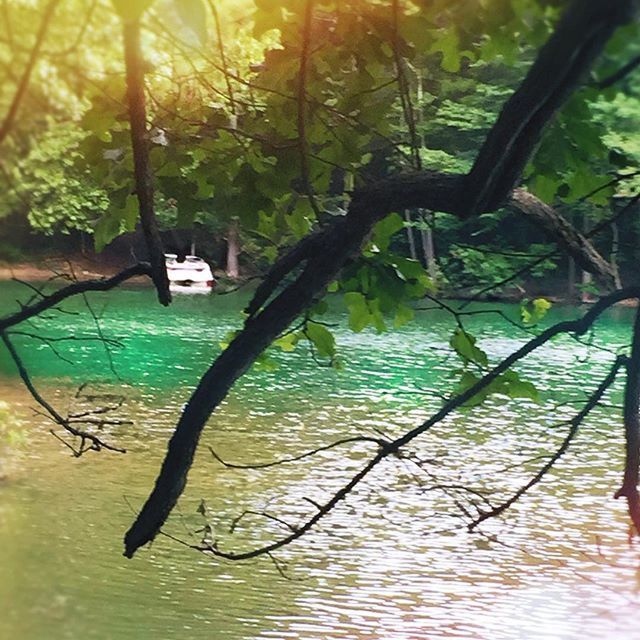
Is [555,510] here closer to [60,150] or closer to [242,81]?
[242,81]

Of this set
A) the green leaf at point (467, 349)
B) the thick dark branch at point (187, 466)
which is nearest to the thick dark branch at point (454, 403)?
the thick dark branch at point (187, 466)

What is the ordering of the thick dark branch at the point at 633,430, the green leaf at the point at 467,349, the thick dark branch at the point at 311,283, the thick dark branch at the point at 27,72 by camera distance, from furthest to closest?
the green leaf at the point at 467,349 → the thick dark branch at the point at 633,430 → the thick dark branch at the point at 311,283 → the thick dark branch at the point at 27,72

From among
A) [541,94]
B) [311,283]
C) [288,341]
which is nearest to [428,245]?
[288,341]

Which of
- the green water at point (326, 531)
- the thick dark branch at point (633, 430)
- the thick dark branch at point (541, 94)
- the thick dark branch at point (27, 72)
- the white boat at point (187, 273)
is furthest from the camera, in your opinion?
the green water at point (326, 531)

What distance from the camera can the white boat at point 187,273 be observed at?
3.98 feet

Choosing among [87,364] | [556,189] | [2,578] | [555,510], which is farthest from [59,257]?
[87,364]

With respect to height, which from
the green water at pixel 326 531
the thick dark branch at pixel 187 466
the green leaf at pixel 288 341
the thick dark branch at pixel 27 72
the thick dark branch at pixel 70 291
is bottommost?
the green water at pixel 326 531

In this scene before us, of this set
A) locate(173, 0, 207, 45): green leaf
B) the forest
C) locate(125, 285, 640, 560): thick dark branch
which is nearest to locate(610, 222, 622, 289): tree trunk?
the forest

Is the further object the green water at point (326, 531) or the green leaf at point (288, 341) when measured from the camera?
the green water at point (326, 531)

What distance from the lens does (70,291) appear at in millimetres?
975

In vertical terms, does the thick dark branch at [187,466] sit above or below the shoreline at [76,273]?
below

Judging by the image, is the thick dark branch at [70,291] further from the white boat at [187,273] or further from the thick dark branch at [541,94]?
the thick dark branch at [541,94]

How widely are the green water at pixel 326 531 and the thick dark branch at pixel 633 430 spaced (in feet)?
1.23

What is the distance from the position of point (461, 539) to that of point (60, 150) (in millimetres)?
2904
